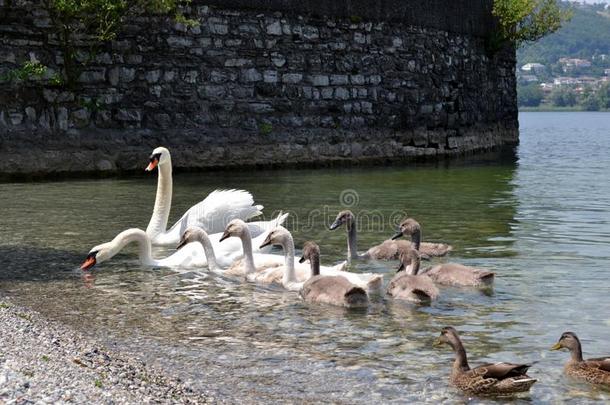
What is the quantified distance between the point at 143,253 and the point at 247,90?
1011 centimetres

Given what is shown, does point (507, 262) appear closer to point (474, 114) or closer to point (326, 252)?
point (326, 252)

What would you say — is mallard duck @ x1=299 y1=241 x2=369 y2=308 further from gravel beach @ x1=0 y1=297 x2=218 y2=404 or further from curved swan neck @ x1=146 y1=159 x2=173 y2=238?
curved swan neck @ x1=146 y1=159 x2=173 y2=238

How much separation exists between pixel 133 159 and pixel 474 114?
11.2 meters

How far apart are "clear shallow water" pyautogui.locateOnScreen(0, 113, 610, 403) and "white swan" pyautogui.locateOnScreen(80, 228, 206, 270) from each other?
145mm

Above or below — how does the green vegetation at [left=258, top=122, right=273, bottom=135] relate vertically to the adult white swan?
above

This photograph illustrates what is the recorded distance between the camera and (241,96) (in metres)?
19.6

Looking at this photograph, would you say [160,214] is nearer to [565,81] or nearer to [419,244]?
[419,244]

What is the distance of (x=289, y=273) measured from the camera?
902 cm

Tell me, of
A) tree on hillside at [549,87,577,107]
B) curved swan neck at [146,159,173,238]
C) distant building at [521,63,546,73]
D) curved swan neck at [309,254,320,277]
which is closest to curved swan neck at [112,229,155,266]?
curved swan neck at [146,159,173,238]

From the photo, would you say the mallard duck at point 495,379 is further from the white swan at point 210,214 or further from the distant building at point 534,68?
the distant building at point 534,68

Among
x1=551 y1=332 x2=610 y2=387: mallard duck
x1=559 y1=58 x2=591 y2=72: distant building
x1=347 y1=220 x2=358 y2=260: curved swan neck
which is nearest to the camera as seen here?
x1=551 y1=332 x2=610 y2=387: mallard duck

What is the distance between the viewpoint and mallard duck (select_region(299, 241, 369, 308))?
316 inches

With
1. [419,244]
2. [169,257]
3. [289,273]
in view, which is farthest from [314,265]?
[169,257]

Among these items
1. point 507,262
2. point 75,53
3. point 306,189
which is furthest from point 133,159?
point 507,262
